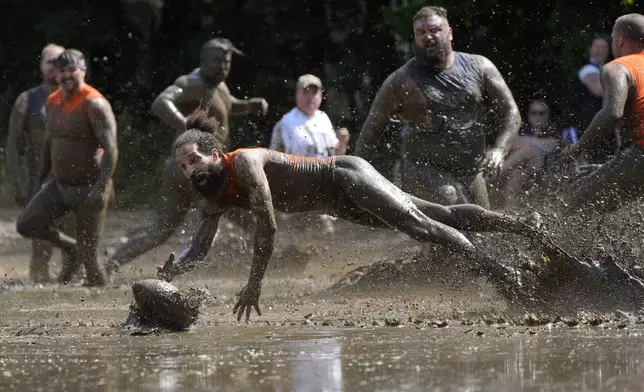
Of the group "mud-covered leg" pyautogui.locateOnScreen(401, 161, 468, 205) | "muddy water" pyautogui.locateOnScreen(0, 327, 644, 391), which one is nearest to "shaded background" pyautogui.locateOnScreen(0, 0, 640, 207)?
"mud-covered leg" pyautogui.locateOnScreen(401, 161, 468, 205)

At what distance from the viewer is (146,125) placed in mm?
21375

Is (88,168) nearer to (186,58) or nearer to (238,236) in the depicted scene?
(238,236)

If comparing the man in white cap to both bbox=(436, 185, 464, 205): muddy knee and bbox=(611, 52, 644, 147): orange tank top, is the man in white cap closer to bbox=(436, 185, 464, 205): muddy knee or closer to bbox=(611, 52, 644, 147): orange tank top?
bbox=(436, 185, 464, 205): muddy knee

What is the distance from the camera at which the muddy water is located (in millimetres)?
7641

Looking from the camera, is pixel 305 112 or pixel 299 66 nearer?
pixel 305 112

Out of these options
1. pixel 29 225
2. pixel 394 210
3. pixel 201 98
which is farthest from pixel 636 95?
pixel 29 225

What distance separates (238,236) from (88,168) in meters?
2.21

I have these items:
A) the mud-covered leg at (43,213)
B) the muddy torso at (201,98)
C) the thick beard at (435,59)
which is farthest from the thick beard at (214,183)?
the muddy torso at (201,98)

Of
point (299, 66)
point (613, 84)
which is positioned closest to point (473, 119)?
point (613, 84)

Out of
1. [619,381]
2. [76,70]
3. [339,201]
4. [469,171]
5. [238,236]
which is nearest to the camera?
[619,381]

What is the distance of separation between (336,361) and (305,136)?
289 inches

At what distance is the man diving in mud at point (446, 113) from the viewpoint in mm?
12102

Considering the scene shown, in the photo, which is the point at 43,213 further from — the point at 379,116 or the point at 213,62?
the point at 379,116

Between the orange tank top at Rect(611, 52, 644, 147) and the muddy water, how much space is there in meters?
2.25
